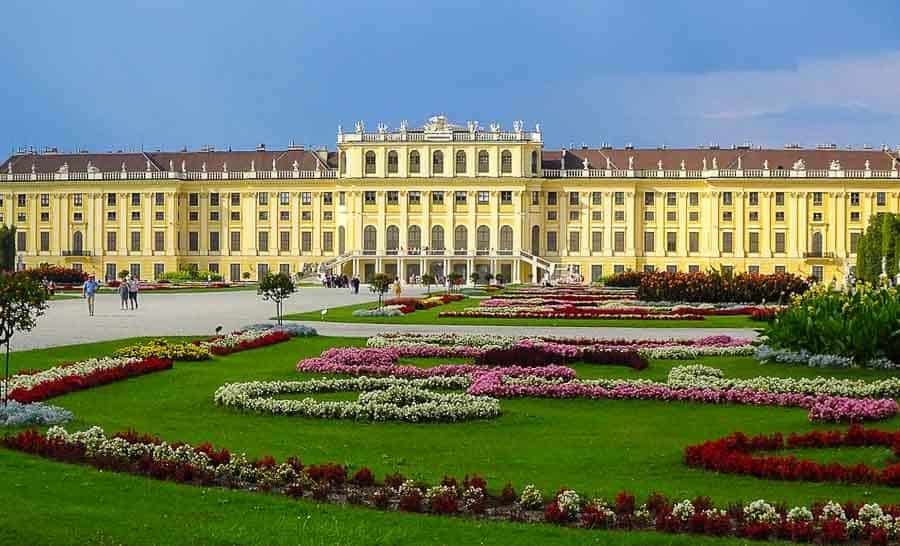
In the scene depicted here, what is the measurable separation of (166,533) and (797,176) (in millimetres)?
76732

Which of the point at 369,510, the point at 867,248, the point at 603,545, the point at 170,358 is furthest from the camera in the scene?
the point at 867,248

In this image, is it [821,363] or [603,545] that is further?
[821,363]

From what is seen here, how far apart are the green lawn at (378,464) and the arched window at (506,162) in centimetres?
6471

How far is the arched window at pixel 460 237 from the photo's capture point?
8175 centimetres

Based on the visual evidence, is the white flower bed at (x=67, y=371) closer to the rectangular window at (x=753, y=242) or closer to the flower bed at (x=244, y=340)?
the flower bed at (x=244, y=340)

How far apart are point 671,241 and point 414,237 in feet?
56.3

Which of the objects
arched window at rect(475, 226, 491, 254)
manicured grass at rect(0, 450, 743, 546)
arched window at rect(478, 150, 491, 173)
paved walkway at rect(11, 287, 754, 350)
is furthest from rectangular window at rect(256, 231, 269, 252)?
manicured grass at rect(0, 450, 743, 546)

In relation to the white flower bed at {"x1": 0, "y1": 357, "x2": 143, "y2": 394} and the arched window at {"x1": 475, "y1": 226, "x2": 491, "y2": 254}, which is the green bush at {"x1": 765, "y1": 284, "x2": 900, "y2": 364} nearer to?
the white flower bed at {"x1": 0, "y1": 357, "x2": 143, "y2": 394}

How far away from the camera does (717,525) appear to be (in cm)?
758

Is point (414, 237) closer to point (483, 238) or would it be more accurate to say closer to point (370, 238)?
point (370, 238)

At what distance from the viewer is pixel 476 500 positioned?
8.30 m

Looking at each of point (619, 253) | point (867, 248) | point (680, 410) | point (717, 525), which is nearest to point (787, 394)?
point (680, 410)

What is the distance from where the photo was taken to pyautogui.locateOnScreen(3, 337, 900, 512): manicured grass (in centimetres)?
936

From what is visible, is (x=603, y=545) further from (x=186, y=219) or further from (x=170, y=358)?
(x=186, y=219)
